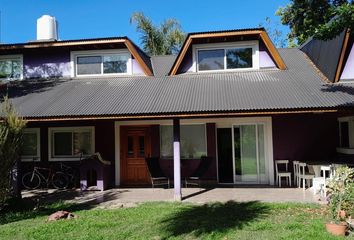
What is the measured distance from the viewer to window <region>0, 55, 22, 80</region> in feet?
56.4

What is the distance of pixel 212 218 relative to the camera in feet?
30.6

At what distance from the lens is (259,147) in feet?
49.4

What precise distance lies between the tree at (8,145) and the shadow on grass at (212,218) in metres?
4.40

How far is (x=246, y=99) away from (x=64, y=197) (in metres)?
6.72

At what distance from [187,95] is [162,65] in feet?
16.5

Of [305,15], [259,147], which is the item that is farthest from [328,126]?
[305,15]

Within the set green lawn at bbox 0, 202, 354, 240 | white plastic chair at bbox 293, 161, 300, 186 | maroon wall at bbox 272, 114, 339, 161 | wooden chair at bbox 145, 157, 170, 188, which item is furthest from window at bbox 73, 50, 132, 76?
white plastic chair at bbox 293, 161, 300, 186

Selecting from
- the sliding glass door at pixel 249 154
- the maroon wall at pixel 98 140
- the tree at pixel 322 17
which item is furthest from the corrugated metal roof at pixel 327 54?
the maroon wall at pixel 98 140

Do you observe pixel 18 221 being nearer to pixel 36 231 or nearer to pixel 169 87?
pixel 36 231

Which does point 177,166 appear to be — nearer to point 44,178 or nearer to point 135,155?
point 135,155

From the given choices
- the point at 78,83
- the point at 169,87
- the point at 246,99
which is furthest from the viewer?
the point at 78,83

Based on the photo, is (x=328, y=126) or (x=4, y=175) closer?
(x=4, y=175)

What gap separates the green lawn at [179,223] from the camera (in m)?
8.02

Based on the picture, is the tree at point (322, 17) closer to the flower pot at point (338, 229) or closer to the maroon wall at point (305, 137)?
the flower pot at point (338, 229)
